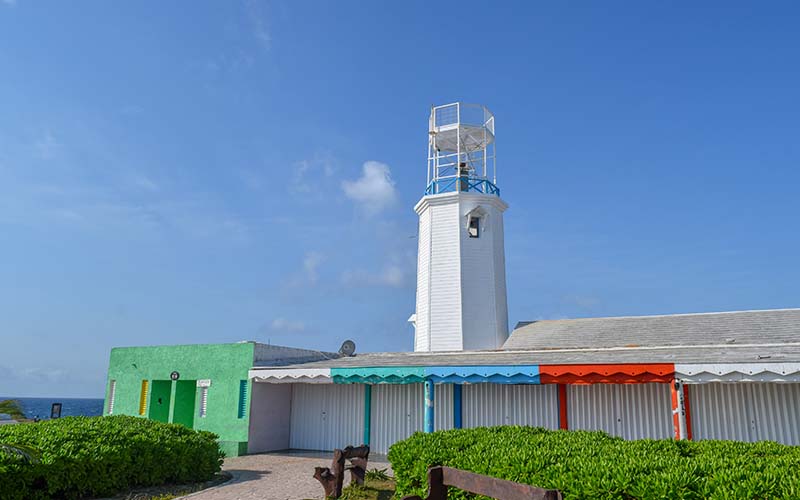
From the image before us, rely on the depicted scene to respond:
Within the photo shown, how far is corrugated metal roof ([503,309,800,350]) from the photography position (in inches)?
607

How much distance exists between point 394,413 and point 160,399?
822cm

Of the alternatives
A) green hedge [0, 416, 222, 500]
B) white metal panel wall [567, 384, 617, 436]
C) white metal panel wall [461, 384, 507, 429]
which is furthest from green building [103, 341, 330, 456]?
white metal panel wall [567, 384, 617, 436]

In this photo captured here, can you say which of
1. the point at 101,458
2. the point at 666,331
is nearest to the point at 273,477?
the point at 101,458

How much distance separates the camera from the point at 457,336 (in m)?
19.2

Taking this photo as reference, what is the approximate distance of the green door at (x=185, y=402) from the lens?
18.6 m

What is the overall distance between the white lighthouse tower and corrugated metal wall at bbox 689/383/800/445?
24.4 feet

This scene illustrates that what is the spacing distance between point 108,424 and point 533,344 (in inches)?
469

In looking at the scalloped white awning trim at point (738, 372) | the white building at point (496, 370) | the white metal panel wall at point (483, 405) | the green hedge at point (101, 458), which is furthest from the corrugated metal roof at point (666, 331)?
the green hedge at point (101, 458)

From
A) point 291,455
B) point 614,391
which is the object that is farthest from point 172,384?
point 614,391

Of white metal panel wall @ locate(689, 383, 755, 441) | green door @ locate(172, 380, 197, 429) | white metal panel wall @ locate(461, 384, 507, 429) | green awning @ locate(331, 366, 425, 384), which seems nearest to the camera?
white metal panel wall @ locate(689, 383, 755, 441)

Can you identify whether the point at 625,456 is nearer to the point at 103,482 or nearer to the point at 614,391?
the point at 614,391

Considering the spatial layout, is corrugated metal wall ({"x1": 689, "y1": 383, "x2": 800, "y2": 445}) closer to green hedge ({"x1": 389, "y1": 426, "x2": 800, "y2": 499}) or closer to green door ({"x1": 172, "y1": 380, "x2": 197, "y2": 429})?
green hedge ({"x1": 389, "y1": 426, "x2": 800, "y2": 499})

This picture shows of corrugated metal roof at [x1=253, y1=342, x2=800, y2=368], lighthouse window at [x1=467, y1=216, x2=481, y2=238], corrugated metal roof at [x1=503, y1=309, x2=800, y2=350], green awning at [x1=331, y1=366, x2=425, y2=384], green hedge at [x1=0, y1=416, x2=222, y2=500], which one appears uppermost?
lighthouse window at [x1=467, y1=216, x2=481, y2=238]

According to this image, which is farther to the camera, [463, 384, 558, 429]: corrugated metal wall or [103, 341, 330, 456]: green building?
[103, 341, 330, 456]: green building
